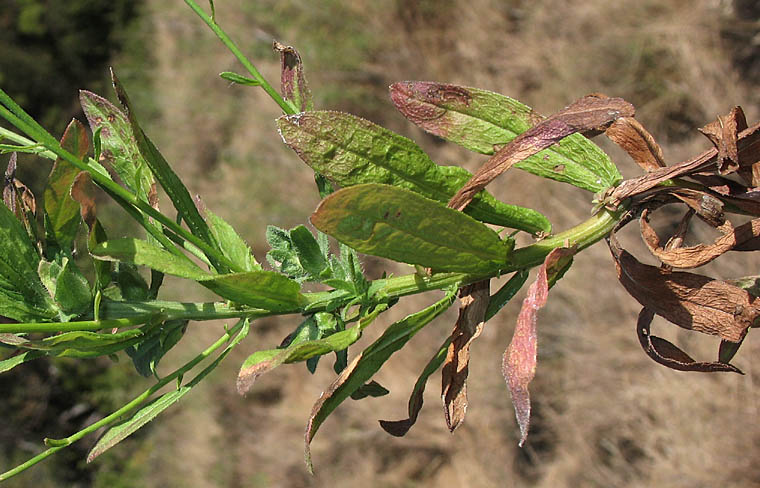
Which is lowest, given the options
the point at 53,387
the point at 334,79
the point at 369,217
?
the point at 53,387

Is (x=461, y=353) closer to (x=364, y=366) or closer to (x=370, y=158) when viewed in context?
(x=364, y=366)

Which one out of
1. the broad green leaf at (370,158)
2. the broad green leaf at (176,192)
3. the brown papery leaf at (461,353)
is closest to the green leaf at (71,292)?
the broad green leaf at (176,192)

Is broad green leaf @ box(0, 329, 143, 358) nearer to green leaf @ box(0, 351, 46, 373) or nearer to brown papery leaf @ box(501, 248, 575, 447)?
green leaf @ box(0, 351, 46, 373)

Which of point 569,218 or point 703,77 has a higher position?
point 703,77

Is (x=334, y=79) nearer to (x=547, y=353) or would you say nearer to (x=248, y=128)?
(x=248, y=128)

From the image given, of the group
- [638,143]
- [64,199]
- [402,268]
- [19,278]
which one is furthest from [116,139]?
[402,268]

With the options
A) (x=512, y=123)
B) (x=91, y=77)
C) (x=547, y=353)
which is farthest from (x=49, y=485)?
(x=512, y=123)

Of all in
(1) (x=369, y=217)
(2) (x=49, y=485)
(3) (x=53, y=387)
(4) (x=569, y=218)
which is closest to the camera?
(1) (x=369, y=217)
